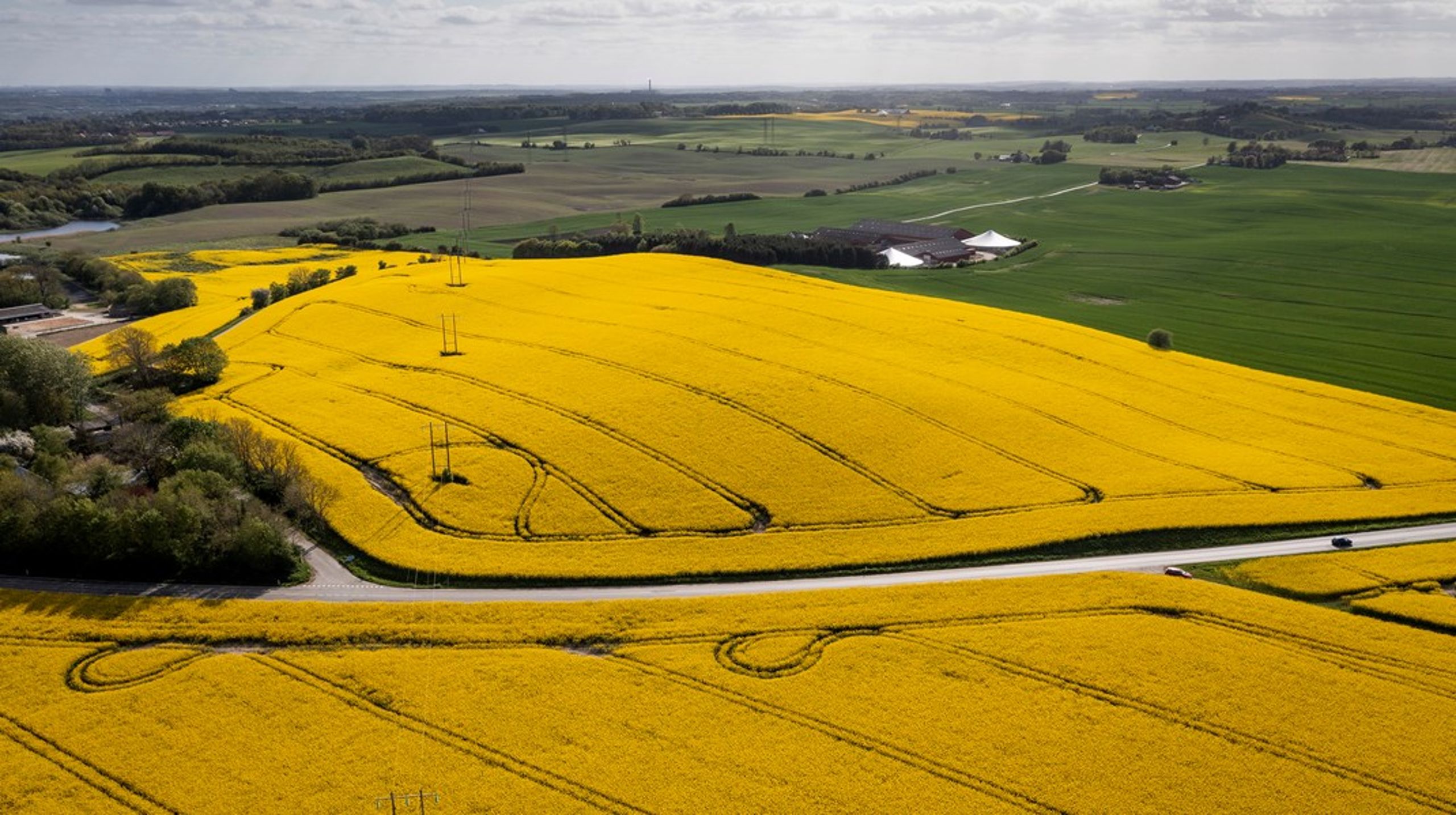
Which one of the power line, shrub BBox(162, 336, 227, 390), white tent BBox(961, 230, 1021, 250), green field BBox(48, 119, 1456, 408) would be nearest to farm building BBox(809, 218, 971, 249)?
white tent BBox(961, 230, 1021, 250)

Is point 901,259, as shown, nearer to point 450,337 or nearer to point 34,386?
point 450,337

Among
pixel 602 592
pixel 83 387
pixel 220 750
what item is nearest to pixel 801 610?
pixel 602 592

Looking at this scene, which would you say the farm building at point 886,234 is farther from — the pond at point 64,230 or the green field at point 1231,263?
the pond at point 64,230

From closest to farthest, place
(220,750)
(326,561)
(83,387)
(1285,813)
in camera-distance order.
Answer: (1285,813) < (220,750) < (326,561) < (83,387)

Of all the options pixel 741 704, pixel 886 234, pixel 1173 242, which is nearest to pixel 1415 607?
pixel 741 704

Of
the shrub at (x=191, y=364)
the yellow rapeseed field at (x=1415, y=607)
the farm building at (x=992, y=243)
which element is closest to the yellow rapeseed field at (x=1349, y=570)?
the yellow rapeseed field at (x=1415, y=607)

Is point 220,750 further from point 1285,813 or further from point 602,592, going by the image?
point 1285,813

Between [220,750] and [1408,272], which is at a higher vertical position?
[1408,272]
